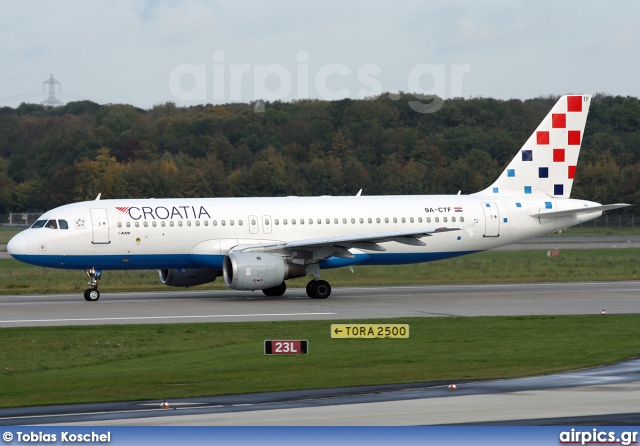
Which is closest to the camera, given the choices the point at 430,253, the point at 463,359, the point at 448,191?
the point at 463,359

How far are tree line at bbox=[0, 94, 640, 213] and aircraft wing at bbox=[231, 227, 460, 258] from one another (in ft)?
150

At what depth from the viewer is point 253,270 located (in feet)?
108

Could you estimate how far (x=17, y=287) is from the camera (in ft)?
136

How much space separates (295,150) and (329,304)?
66501mm

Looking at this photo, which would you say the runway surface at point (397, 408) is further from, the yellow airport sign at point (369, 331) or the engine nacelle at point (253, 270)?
the engine nacelle at point (253, 270)

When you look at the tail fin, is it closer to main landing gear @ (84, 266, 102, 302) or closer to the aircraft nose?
main landing gear @ (84, 266, 102, 302)

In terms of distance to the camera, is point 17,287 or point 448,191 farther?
point 448,191

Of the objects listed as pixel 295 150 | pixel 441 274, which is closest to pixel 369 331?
pixel 441 274

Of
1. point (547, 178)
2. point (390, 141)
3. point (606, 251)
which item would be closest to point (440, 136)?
point (390, 141)

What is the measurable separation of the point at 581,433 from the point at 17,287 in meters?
32.8

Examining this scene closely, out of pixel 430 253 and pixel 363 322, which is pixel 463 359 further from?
pixel 430 253

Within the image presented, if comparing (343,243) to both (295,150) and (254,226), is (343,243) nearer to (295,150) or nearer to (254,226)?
(254,226)

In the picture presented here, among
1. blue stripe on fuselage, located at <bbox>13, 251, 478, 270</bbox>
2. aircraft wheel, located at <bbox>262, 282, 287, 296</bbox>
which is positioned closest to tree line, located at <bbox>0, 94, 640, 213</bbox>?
aircraft wheel, located at <bbox>262, 282, 287, 296</bbox>

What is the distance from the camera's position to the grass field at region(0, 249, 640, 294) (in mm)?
40094
